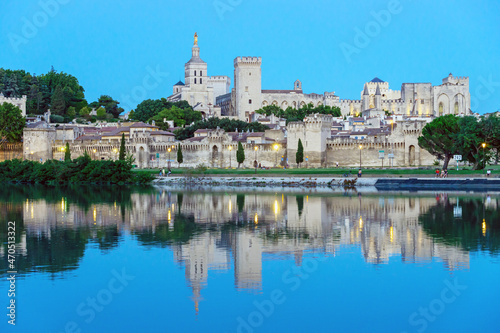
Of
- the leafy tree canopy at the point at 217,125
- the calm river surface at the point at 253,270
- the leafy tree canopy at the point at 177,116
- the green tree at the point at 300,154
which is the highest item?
the leafy tree canopy at the point at 177,116

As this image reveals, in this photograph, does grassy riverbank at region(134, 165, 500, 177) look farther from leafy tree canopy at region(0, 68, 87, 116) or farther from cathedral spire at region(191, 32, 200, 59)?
cathedral spire at region(191, 32, 200, 59)

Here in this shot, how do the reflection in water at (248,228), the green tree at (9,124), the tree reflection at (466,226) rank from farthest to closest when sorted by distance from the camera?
the green tree at (9,124), the tree reflection at (466,226), the reflection in water at (248,228)

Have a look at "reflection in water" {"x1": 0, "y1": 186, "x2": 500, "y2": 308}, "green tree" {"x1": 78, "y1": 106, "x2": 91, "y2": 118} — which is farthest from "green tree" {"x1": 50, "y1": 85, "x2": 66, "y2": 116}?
"reflection in water" {"x1": 0, "y1": 186, "x2": 500, "y2": 308}

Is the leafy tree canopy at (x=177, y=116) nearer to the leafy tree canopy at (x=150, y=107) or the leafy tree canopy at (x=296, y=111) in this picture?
the leafy tree canopy at (x=150, y=107)

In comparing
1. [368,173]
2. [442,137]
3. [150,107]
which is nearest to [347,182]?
[368,173]

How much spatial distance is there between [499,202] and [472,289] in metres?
16.7

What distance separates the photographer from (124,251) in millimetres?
16625

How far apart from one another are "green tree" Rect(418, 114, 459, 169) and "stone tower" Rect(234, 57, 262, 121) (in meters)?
39.7

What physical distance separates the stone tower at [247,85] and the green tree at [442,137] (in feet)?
130

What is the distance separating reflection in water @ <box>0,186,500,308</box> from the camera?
15492 mm

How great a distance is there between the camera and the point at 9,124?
6388cm

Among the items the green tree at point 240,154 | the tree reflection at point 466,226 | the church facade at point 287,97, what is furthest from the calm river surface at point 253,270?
the church facade at point 287,97

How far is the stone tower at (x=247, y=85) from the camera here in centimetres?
8525

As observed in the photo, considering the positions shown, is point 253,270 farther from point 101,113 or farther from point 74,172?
point 101,113
